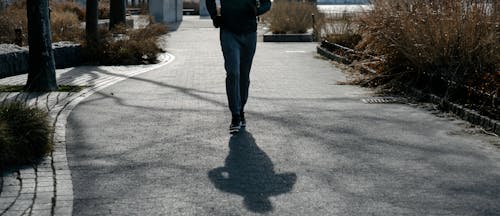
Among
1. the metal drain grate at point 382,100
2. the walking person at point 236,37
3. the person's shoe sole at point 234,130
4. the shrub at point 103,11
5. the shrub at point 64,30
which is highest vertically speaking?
the walking person at point 236,37

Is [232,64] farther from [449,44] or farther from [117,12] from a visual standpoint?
[117,12]

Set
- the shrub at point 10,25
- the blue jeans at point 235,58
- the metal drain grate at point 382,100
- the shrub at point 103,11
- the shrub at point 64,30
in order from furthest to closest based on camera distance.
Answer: the shrub at point 103,11 → the shrub at point 64,30 → the shrub at point 10,25 → the metal drain grate at point 382,100 → the blue jeans at point 235,58

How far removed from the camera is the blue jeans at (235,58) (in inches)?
320

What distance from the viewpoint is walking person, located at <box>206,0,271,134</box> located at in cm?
803

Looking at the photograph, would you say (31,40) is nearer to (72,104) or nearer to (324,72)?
(72,104)

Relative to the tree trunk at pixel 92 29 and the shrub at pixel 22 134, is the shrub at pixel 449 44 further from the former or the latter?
the tree trunk at pixel 92 29

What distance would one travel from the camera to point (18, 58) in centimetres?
1367

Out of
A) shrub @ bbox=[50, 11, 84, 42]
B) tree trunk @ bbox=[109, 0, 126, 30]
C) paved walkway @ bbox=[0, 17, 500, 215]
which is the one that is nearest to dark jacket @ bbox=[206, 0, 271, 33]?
paved walkway @ bbox=[0, 17, 500, 215]

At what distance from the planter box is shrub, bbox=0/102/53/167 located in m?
20.4

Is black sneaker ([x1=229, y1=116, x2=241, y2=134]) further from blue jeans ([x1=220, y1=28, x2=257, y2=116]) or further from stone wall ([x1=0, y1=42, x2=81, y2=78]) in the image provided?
stone wall ([x1=0, y1=42, x2=81, y2=78])

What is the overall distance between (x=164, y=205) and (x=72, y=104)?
16.5ft

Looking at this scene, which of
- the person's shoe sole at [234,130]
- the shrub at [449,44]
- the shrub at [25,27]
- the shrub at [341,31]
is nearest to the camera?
the person's shoe sole at [234,130]

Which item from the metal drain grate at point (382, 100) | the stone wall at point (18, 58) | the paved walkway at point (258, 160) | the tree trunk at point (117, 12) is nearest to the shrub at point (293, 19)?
the tree trunk at point (117, 12)

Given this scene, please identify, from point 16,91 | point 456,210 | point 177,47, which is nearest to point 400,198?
point 456,210
